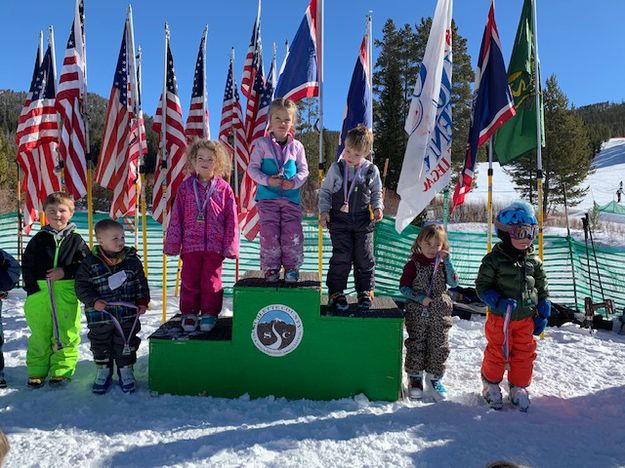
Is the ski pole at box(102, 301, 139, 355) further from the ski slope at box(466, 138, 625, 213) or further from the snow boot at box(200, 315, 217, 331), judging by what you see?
the ski slope at box(466, 138, 625, 213)

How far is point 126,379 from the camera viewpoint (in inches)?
157

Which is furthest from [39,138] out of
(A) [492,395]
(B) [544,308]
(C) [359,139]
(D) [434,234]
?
(B) [544,308]

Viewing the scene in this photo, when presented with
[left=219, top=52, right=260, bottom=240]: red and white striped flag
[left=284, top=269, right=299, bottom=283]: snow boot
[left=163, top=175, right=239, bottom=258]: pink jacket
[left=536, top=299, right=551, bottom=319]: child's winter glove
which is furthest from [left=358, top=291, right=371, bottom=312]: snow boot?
[left=219, top=52, right=260, bottom=240]: red and white striped flag

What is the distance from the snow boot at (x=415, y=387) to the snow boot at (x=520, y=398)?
0.76 metres

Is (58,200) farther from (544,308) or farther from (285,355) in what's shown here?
(544,308)

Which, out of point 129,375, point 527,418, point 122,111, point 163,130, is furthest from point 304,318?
point 122,111

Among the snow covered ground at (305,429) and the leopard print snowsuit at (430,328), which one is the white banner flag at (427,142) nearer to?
the leopard print snowsuit at (430,328)

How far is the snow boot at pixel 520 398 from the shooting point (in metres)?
3.83

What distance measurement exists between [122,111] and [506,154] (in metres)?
5.44

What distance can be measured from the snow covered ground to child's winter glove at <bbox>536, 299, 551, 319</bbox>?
798mm

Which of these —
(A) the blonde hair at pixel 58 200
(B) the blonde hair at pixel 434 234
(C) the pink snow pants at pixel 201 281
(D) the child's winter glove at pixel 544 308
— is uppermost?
(A) the blonde hair at pixel 58 200

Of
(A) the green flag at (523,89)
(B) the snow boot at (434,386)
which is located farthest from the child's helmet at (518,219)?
(A) the green flag at (523,89)

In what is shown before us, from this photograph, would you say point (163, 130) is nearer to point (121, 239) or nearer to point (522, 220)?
point (121, 239)

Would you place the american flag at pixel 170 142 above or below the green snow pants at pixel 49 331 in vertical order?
above
